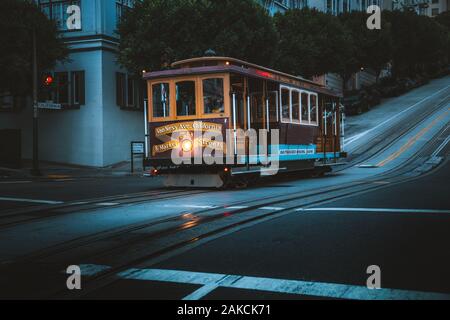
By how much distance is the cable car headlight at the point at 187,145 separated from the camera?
13930mm

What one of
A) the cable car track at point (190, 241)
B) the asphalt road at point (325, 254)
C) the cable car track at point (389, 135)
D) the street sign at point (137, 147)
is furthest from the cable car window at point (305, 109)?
the street sign at point (137, 147)

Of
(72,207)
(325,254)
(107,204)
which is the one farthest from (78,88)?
(325,254)

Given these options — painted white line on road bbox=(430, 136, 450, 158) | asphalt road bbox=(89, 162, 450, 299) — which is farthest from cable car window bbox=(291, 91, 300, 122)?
painted white line on road bbox=(430, 136, 450, 158)

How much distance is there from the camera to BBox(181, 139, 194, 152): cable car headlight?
13.9m

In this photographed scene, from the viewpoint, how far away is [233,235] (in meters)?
7.00

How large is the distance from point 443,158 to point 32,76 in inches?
721

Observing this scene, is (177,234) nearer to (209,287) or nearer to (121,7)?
(209,287)

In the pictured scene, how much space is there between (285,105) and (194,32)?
9.90m

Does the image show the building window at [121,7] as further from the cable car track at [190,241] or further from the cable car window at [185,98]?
the cable car track at [190,241]

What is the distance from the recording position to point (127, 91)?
29.6 meters

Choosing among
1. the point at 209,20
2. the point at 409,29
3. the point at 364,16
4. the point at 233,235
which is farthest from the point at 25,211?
the point at 409,29

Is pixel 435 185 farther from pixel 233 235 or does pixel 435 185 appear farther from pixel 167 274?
pixel 167 274

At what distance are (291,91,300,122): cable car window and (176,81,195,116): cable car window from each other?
367 cm

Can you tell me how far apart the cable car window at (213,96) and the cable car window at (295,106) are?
3.39 meters
